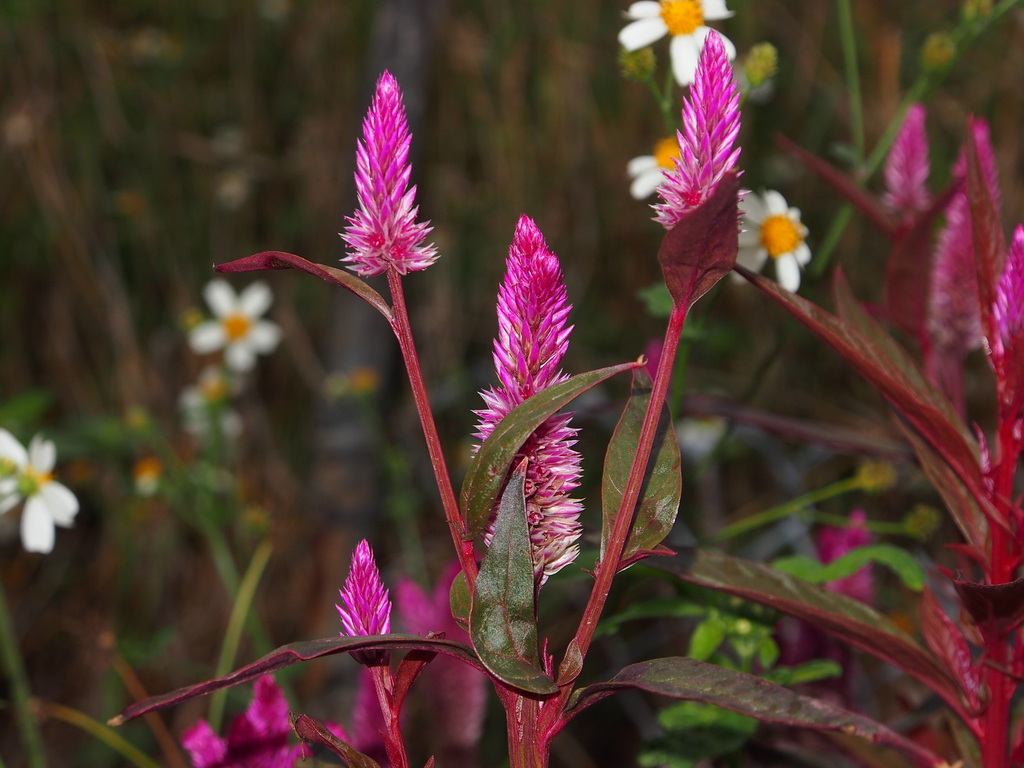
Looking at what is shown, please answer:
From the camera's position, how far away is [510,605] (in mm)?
361

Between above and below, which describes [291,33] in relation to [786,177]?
above

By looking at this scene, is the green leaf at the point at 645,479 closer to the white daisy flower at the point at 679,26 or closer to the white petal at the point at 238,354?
the white daisy flower at the point at 679,26

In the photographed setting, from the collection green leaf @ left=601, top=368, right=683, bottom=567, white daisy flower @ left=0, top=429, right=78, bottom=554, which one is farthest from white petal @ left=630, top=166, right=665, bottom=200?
white daisy flower @ left=0, top=429, right=78, bottom=554

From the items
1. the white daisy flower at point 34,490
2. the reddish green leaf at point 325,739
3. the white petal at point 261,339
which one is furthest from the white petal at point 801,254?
the white petal at point 261,339

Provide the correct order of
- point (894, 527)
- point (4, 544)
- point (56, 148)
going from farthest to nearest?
point (56, 148), point (4, 544), point (894, 527)

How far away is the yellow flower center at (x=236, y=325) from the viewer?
5.61ft

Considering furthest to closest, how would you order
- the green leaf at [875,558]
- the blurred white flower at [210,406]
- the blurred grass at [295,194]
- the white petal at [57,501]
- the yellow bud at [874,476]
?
the blurred grass at [295,194]
the blurred white flower at [210,406]
the yellow bud at [874,476]
the white petal at [57,501]
the green leaf at [875,558]

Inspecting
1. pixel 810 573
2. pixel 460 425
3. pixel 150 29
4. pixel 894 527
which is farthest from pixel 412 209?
pixel 150 29

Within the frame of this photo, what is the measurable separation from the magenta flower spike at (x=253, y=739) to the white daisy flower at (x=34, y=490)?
1.22 ft

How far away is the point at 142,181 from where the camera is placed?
203 cm

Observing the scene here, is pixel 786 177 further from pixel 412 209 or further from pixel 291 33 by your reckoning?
pixel 412 209

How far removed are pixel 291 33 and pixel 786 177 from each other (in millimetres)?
1140

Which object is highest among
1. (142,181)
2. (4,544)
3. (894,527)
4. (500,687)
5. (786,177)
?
(142,181)

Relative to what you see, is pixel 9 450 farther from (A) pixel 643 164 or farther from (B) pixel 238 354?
(B) pixel 238 354
